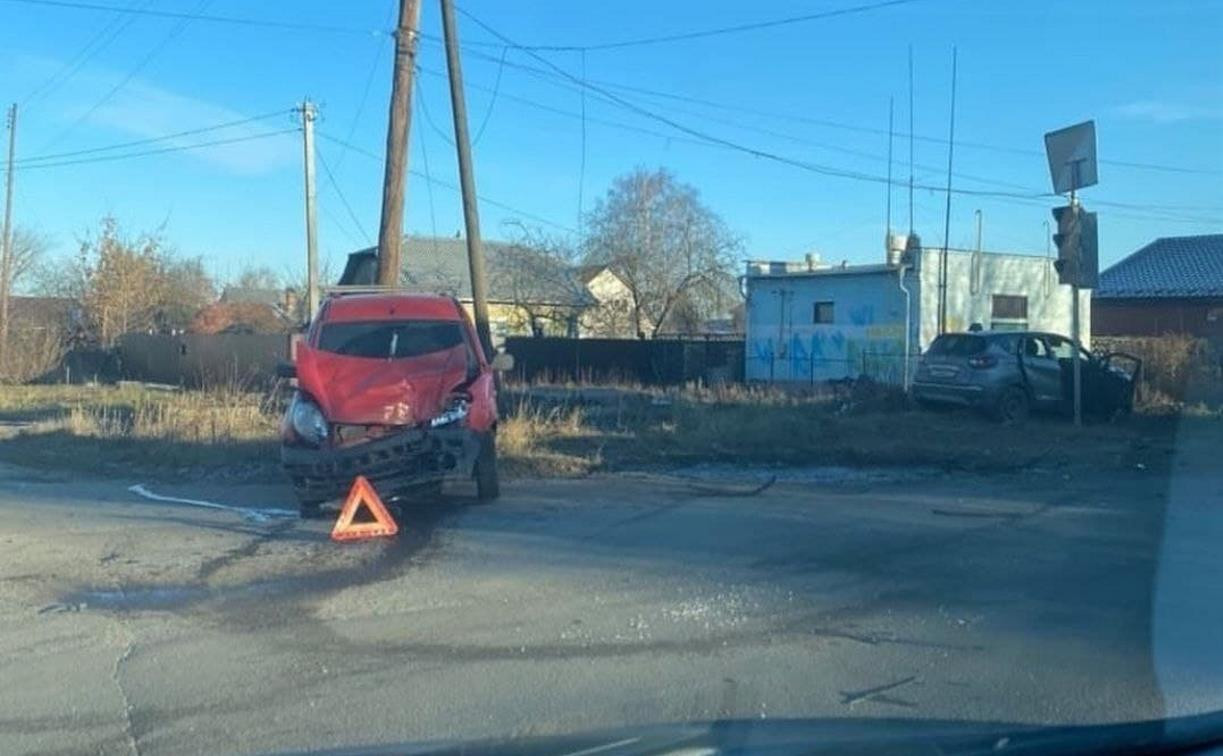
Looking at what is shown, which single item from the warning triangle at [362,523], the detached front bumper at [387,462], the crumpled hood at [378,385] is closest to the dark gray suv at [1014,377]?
the crumpled hood at [378,385]

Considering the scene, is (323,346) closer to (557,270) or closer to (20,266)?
(557,270)

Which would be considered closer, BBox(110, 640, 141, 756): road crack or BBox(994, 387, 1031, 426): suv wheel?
BBox(110, 640, 141, 756): road crack

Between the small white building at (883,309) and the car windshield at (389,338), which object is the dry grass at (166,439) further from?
the small white building at (883,309)

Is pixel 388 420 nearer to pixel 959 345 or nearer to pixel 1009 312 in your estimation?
pixel 959 345

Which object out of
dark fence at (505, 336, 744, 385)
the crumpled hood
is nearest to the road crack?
the crumpled hood

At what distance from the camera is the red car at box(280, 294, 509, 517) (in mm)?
11336

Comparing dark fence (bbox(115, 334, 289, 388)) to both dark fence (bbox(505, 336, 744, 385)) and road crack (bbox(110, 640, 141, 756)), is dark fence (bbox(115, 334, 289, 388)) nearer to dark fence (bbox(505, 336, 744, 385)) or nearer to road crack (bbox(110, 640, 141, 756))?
dark fence (bbox(505, 336, 744, 385))

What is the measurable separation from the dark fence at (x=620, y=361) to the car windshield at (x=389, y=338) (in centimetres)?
2516

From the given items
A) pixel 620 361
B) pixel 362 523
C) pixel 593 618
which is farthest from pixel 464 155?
pixel 620 361

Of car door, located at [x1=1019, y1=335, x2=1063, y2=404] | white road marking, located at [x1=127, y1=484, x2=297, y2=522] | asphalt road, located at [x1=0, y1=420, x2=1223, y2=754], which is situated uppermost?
car door, located at [x1=1019, y1=335, x2=1063, y2=404]

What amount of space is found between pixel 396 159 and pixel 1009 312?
22909mm

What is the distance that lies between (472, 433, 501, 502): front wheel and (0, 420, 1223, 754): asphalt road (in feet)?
0.75

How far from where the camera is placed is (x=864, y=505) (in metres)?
12.4

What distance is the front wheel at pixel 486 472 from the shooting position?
1218cm
